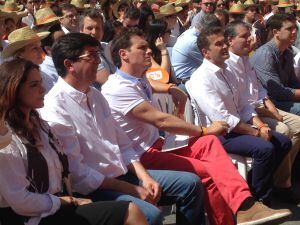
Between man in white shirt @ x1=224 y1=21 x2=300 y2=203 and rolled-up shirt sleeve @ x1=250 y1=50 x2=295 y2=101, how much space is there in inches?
9.3

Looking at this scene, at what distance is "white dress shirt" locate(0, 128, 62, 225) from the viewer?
8.43ft

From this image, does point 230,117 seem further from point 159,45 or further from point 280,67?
point 159,45

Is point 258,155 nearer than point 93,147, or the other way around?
point 93,147

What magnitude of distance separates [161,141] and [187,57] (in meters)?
2.61

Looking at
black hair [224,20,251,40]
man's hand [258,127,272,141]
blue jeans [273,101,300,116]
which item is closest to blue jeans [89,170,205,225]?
man's hand [258,127,272,141]

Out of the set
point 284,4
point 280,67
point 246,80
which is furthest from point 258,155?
point 284,4

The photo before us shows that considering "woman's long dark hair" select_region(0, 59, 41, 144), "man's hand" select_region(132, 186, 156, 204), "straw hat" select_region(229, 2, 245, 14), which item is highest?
"woman's long dark hair" select_region(0, 59, 41, 144)

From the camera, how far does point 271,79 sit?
5.56m

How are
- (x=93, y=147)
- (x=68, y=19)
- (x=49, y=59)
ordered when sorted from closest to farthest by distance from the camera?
(x=93, y=147)
(x=49, y=59)
(x=68, y=19)

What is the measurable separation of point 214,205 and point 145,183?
0.55 m

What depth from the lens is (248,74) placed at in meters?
5.21

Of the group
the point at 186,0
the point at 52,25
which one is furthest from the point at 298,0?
the point at 52,25

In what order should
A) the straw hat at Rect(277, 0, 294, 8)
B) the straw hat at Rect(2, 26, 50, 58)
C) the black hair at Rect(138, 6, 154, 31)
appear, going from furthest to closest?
the straw hat at Rect(277, 0, 294, 8)
the black hair at Rect(138, 6, 154, 31)
the straw hat at Rect(2, 26, 50, 58)

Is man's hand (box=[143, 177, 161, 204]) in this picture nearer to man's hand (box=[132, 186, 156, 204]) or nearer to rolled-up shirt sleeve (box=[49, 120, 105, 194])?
man's hand (box=[132, 186, 156, 204])
